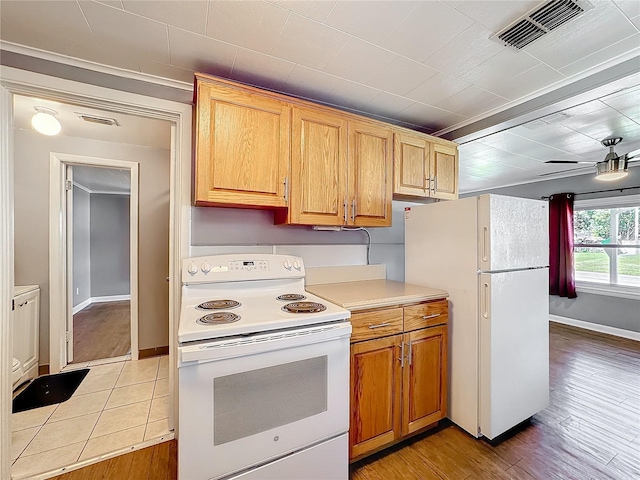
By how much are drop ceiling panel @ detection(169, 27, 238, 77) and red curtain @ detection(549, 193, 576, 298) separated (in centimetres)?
517

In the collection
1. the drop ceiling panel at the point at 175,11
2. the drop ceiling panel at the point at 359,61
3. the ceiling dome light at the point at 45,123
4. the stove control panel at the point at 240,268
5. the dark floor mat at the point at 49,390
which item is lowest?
the dark floor mat at the point at 49,390

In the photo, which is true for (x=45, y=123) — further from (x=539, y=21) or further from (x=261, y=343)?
(x=539, y=21)

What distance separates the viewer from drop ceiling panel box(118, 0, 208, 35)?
1.24m

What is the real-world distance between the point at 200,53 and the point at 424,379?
2386 millimetres

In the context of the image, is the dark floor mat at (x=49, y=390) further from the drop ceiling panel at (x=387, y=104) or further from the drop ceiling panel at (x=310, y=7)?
the drop ceiling panel at (x=387, y=104)

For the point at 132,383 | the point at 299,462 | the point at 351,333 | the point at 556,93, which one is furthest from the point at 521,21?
the point at 132,383

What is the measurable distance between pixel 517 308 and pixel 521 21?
165 cm

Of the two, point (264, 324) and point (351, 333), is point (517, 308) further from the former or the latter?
point (264, 324)

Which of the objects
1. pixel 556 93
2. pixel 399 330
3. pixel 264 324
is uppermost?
pixel 556 93

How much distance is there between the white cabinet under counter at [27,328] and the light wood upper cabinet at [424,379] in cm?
302

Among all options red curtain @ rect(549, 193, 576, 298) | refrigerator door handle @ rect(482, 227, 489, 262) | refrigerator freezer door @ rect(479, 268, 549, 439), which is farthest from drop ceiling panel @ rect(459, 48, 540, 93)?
red curtain @ rect(549, 193, 576, 298)

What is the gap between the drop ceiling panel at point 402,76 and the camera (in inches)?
65.9

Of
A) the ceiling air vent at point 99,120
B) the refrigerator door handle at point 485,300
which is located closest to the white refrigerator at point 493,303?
the refrigerator door handle at point 485,300

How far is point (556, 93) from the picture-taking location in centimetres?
193
